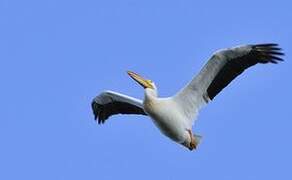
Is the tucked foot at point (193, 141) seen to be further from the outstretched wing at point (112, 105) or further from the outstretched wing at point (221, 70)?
the outstretched wing at point (112, 105)

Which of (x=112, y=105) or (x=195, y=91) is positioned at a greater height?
(x=112, y=105)

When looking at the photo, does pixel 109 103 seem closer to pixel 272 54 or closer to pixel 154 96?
pixel 154 96

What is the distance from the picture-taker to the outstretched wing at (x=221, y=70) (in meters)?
28.2

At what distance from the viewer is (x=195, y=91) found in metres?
28.7

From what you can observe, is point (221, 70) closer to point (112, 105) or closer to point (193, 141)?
point (193, 141)

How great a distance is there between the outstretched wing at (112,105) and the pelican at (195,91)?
0.58 meters

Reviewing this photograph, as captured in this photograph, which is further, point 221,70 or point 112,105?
point 112,105

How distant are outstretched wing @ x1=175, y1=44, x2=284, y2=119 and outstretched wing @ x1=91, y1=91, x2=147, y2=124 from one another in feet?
3.93

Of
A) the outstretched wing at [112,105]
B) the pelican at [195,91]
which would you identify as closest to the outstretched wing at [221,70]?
the pelican at [195,91]

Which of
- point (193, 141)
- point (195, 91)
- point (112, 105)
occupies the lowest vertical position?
point (193, 141)

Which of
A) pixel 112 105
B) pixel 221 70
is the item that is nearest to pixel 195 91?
pixel 221 70

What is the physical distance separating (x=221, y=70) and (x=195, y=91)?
0.69m

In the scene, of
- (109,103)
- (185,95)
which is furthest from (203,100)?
(109,103)

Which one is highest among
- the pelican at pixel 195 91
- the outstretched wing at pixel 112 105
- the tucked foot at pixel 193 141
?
the outstretched wing at pixel 112 105
